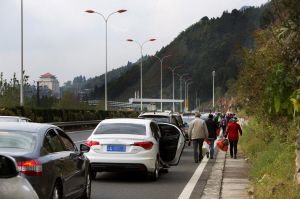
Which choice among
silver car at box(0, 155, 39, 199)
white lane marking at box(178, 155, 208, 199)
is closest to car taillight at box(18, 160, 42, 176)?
silver car at box(0, 155, 39, 199)

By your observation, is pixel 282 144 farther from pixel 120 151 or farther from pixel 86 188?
pixel 86 188

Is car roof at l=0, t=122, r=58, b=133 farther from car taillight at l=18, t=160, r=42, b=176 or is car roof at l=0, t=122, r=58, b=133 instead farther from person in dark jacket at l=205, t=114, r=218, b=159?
person in dark jacket at l=205, t=114, r=218, b=159

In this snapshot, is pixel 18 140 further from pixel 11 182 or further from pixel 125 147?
pixel 125 147

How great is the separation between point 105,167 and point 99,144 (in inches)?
21.5

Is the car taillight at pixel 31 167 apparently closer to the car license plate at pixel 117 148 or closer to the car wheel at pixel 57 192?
the car wheel at pixel 57 192

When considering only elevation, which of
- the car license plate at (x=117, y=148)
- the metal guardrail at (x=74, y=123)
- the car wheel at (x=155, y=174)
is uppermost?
the car license plate at (x=117, y=148)

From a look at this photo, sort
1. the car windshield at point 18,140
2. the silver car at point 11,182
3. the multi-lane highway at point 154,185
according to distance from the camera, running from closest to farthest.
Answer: the silver car at point 11,182 → the car windshield at point 18,140 → the multi-lane highway at point 154,185

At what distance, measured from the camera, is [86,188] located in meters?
11.5

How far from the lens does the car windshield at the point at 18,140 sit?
8.84 m

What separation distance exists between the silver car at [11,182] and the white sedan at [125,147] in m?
7.14

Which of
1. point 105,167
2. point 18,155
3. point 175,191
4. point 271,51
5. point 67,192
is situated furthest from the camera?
point 271,51

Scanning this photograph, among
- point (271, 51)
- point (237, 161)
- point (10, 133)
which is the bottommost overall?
point (237, 161)

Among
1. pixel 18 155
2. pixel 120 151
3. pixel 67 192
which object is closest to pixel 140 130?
pixel 120 151

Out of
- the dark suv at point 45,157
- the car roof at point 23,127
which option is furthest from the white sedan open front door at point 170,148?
the car roof at point 23,127
